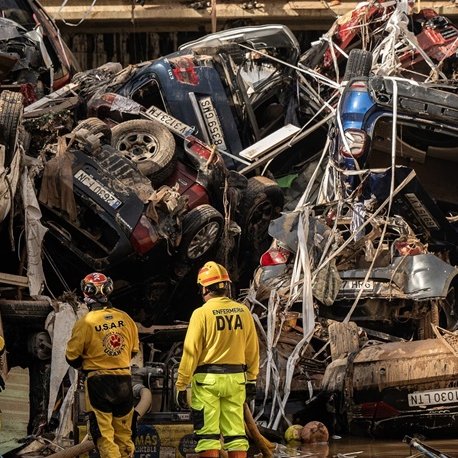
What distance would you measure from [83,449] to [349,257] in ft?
16.7

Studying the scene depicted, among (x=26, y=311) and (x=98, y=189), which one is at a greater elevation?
(x=98, y=189)

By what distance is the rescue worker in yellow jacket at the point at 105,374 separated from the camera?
10.5 meters

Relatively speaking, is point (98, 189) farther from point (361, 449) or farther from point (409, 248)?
point (361, 449)

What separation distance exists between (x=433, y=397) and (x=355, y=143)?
170 inches

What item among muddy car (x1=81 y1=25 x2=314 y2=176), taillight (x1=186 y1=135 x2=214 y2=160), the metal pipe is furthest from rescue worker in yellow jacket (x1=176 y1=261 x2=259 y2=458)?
muddy car (x1=81 y1=25 x2=314 y2=176)

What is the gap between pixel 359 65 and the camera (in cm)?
1859

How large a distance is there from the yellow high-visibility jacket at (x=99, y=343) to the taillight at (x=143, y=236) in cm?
398

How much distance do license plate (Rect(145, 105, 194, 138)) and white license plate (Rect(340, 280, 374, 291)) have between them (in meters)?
2.97

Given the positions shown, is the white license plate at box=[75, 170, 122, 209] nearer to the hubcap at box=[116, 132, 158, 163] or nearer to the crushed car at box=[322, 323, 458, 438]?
the hubcap at box=[116, 132, 158, 163]

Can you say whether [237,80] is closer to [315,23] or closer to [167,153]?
[167,153]

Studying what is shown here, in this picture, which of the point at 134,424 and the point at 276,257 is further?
the point at 276,257

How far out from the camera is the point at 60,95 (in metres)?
18.0

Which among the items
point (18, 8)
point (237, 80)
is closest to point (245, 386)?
point (237, 80)

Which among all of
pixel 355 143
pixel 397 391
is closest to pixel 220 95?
pixel 355 143
